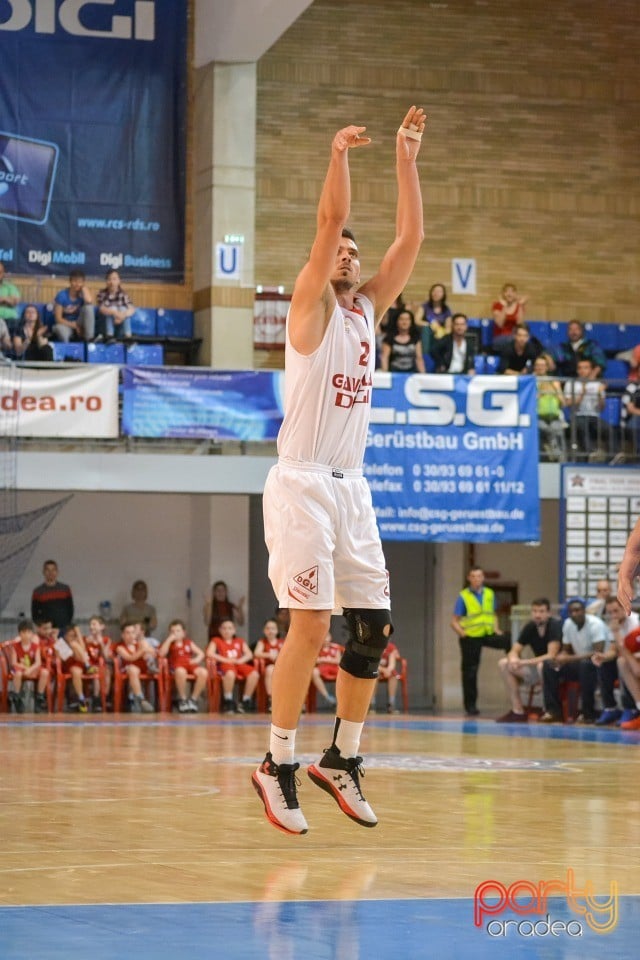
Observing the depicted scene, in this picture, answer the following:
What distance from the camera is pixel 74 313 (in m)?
19.0

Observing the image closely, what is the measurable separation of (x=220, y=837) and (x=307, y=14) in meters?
18.5

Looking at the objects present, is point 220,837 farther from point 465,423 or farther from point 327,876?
point 465,423

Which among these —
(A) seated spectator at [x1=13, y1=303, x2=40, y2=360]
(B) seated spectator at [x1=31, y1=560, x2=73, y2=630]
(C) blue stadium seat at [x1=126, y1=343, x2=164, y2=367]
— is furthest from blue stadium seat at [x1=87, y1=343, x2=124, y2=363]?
(B) seated spectator at [x1=31, y1=560, x2=73, y2=630]

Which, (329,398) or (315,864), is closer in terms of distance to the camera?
(315,864)

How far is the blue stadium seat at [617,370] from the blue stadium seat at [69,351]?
7.13 metres

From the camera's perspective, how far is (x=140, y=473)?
17.9m

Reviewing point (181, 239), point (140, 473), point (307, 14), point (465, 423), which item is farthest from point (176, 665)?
point (307, 14)

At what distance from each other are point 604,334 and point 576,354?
7.74 feet

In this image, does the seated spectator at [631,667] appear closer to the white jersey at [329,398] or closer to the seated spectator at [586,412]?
the seated spectator at [586,412]

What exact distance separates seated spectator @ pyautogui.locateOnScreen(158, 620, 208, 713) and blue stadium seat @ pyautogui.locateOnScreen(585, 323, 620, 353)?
7754 millimetres

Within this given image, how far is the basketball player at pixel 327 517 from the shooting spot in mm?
5320

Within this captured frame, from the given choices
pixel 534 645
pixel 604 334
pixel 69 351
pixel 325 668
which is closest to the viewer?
pixel 534 645

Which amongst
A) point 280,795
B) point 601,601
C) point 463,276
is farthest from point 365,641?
point 463,276

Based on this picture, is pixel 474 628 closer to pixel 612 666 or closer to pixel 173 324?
pixel 612 666
